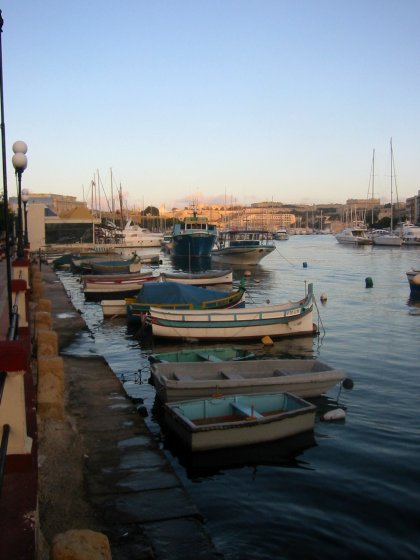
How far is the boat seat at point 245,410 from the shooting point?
12.1 meters

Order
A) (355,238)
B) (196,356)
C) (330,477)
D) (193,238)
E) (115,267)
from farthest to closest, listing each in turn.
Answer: (355,238) → (193,238) → (115,267) → (196,356) → (330,477)

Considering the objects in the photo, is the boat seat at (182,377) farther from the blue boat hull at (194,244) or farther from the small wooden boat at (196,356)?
the blue boat hull at (194,244)

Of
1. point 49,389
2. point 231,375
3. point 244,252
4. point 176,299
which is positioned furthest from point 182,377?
point 244,252

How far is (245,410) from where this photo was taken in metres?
12.3

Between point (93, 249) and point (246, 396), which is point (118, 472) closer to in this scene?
point (246, 396)

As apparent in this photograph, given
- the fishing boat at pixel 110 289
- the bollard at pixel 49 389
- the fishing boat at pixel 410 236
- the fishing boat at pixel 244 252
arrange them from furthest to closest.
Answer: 1. the fishing boat at pixel 410 236
2. the fishing boat at pixel 244 252
3. the fishing boat at pixel 110 289
4. the bollard at pixel 49 389

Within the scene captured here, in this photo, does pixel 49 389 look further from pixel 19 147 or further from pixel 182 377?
pixel 19 147

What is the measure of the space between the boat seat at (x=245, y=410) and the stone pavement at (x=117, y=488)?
2028mm

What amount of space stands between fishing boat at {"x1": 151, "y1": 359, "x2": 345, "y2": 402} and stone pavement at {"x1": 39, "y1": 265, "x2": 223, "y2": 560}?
143cm

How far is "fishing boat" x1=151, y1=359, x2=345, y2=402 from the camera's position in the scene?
13.5 meters

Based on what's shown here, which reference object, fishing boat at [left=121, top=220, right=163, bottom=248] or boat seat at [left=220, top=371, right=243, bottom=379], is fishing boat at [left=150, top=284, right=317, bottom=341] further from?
fishing boat at [left=121, top=220, right=163, bottom=248]

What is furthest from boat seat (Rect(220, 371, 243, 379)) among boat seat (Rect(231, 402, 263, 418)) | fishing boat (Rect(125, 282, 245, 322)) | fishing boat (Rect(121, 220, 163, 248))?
fishing boat (Rect(121, 220, 163, 248))

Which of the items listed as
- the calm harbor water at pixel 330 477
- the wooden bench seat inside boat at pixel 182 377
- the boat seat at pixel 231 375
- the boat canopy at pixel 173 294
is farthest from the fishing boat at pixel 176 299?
the boat seat at pixel 231 375

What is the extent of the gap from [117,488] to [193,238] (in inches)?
2594
